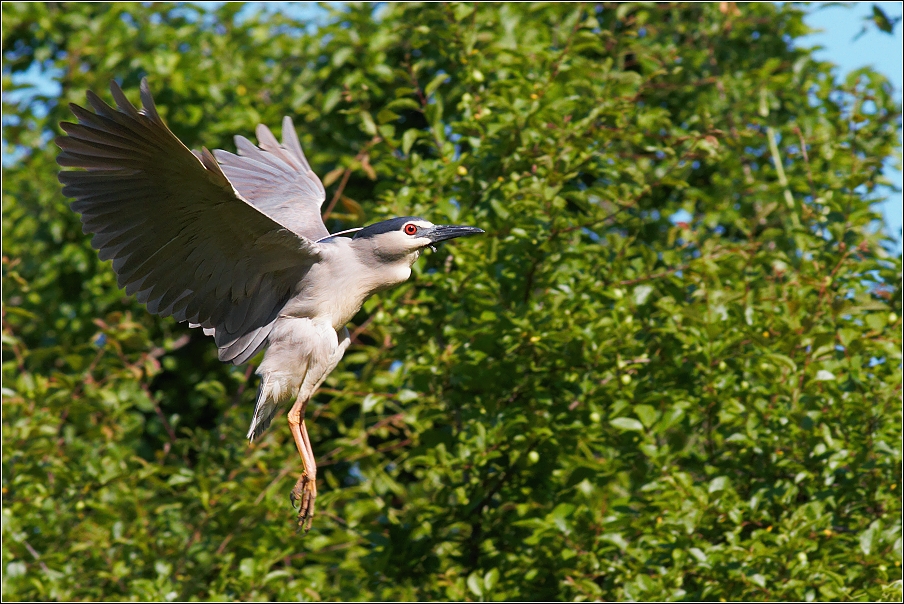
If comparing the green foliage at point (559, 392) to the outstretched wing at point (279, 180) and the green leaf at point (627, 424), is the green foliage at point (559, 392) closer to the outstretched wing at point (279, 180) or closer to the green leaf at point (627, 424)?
the green leaf at point (627, 424)

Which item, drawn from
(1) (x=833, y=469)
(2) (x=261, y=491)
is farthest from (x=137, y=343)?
(1) (x=833, y=469)

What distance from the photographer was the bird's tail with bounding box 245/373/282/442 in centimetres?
324

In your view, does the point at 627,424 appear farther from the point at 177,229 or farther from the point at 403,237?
the point at 177,229

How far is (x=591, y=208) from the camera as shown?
165 inches

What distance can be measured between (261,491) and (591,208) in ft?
6.00

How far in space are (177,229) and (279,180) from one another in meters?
0.98

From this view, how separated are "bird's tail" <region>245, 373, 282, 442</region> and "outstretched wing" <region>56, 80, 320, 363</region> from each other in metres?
0.17

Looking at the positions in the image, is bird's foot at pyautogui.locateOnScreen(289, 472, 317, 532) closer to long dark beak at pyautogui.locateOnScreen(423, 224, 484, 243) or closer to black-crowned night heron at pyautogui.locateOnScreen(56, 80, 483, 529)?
black-crowned night heron at pyautogui.locateOnScreen(56, 80, 483, 529)

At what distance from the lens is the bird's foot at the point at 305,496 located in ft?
9.89

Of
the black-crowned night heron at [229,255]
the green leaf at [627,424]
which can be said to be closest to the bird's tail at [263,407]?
the black-crowned night heron at [229,255]

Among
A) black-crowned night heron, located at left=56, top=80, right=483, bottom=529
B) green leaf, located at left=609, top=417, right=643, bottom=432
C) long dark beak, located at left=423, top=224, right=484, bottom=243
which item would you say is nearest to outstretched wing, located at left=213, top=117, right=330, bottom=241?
black-crowned night heron, located at left=56, top=80, right=483, bottom=529

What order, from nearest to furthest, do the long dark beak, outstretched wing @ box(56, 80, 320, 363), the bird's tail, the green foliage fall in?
1. outstretched wing @ box(56, 80, 320, 363)
2. the long dark beak
3. the bird's tail
4. the green foliage

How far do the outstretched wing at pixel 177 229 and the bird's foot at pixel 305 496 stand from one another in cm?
54

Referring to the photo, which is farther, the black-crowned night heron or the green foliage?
the green foliage
